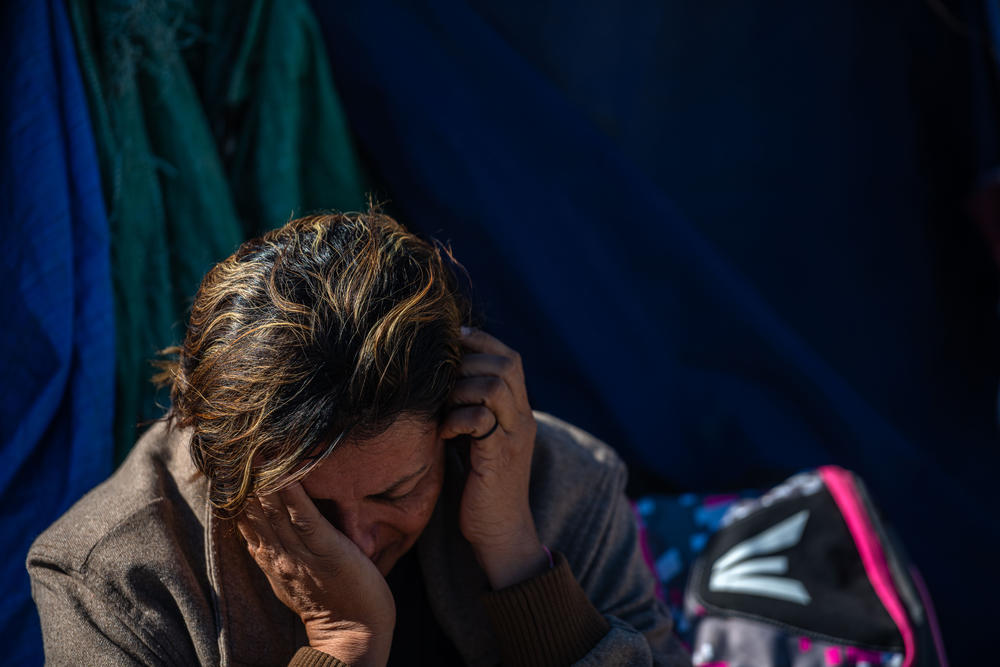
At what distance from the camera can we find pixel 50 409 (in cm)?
143

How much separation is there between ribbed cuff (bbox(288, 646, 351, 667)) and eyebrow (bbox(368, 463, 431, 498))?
0.77 feet

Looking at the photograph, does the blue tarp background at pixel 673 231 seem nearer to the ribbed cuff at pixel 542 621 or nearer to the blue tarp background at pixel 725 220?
the blue tarp background at pixel 725 220

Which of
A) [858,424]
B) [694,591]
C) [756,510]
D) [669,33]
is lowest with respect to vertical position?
[694,591]

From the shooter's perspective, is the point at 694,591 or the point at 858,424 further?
the point at 858,424

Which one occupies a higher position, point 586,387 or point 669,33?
point 669,33

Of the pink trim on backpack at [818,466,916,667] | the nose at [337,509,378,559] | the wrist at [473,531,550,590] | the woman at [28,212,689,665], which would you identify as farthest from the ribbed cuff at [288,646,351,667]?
the pink trim on backpack at [818,466,916,667]

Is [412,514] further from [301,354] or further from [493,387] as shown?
[301,354]

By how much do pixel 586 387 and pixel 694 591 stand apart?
0.50m

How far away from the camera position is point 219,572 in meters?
1.17

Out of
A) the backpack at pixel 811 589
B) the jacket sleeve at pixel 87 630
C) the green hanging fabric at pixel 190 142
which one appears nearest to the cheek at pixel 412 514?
the jacket sleeve at pixel 87 630

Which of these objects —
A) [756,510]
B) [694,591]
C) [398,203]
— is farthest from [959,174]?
[398,203]

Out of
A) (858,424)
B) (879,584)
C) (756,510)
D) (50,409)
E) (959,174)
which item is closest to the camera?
(50,409)

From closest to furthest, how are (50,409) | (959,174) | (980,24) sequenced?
(50,409)
(980,24)
(959,174)

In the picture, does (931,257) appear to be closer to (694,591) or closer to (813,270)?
Result: (813,270)
